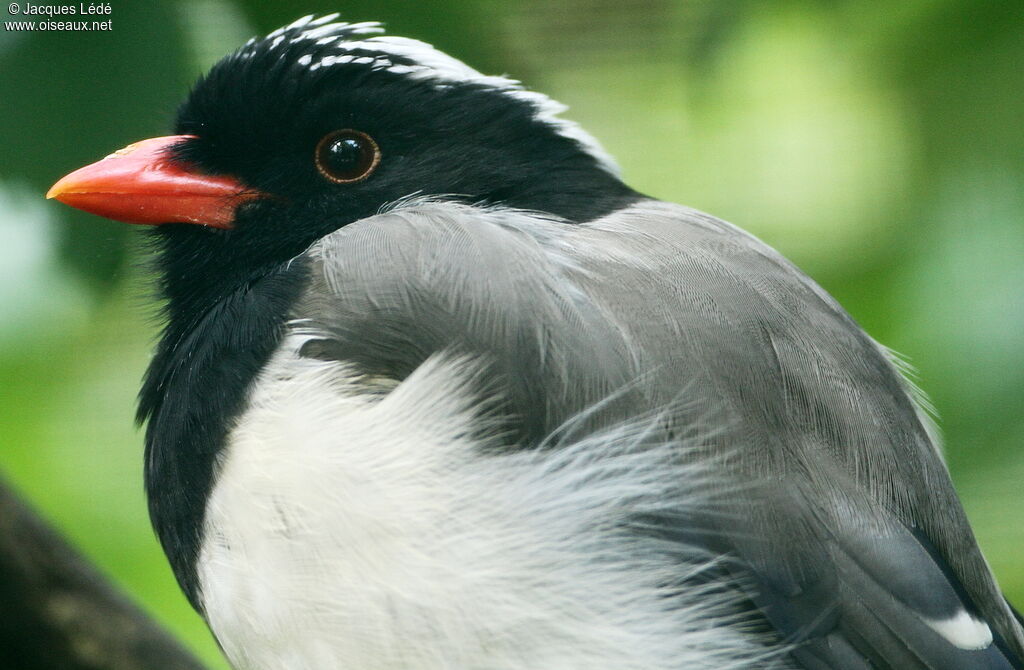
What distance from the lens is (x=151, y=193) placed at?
2.39m

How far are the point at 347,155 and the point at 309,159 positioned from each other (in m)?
0.08

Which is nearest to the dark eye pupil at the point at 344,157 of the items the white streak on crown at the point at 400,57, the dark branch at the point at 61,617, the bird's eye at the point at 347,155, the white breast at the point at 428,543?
the bird's eye at the point at 347,155

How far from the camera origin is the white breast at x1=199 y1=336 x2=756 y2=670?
6.07 feet

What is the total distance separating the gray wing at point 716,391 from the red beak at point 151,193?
0.39 metres

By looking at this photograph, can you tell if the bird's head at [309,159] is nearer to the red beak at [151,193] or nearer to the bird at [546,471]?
the red beak at [151,193]

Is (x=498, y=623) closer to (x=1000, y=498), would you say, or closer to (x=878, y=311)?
(x=878, y=311)

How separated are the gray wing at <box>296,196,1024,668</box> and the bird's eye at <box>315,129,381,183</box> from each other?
25 centimetres

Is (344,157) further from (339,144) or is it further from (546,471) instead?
(546,471)

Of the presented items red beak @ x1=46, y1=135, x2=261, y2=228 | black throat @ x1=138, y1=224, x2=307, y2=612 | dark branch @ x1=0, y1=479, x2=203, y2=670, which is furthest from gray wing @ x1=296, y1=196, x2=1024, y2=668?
dark branch @ x1=0, y1=479, x2=203, y2=670

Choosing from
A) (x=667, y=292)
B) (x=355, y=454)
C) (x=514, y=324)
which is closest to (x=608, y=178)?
(x=667, y=292)

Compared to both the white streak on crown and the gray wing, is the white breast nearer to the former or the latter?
the gray wing

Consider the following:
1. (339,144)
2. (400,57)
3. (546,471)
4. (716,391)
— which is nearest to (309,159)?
(339,144)

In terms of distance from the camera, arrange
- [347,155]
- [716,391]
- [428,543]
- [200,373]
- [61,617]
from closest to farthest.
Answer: [428,543] < [716,391] < [200,373] < [347,155] < [61,617]

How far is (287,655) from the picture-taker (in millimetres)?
1972
